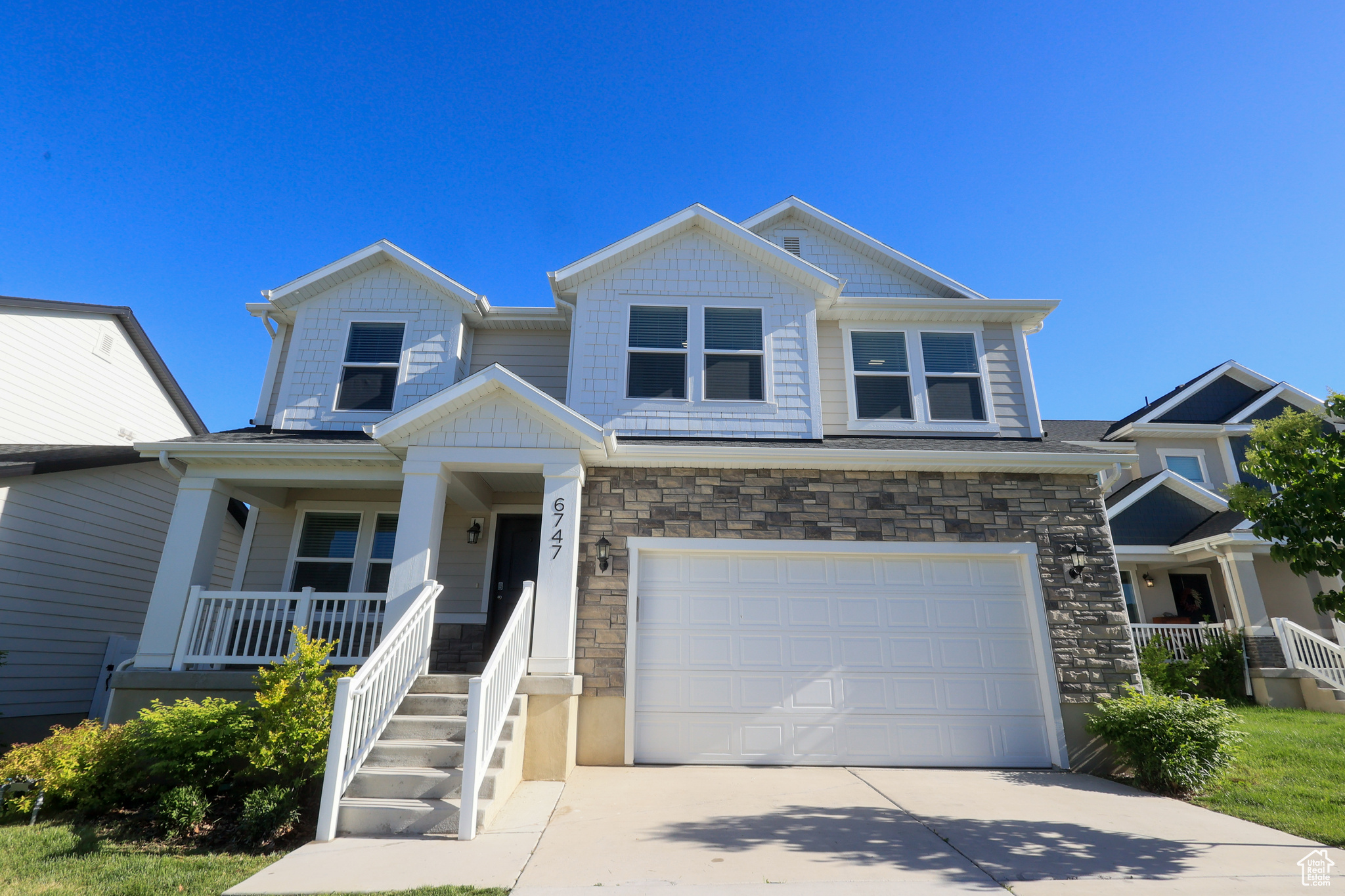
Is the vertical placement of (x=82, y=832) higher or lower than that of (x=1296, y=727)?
lower

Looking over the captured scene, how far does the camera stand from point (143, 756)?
20.6 ft

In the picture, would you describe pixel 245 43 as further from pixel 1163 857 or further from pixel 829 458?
pixel 1163 857

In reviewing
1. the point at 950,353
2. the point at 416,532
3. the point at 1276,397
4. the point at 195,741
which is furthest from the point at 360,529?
the point at 1276,397

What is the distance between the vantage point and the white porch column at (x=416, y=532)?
24.1ft

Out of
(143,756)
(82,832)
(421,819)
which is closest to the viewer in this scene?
(421,819)

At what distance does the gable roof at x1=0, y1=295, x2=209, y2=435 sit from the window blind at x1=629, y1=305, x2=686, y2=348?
33.6 ft

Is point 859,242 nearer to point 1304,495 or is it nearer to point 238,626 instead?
point 1304,495

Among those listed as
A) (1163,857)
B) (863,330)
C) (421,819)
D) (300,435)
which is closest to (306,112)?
(300,435)

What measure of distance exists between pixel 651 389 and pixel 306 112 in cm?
903

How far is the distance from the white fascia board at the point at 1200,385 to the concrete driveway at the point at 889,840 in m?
13.7

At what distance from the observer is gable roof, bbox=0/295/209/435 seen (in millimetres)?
11570

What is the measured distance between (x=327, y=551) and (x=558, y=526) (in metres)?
4.40

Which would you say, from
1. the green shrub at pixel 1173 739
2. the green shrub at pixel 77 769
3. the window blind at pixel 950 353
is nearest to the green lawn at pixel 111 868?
the green shrub at pixel 77 769

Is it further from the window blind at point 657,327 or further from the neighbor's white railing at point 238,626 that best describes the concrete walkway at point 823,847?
the window blind at point 657,327
